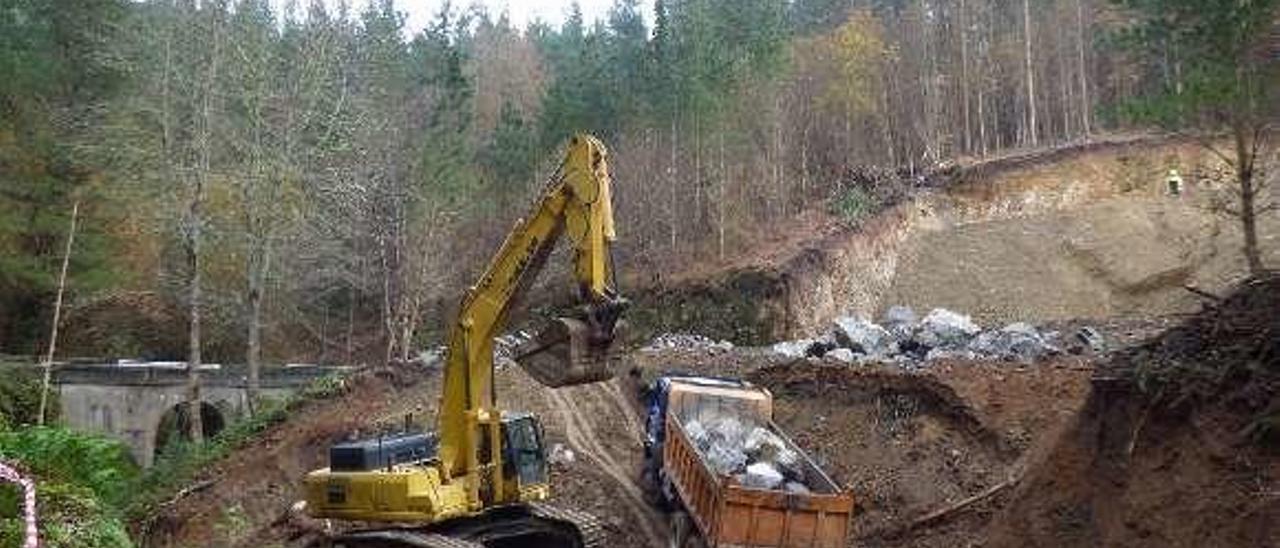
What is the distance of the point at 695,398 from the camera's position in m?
20.8

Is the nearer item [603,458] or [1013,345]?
[603,458]

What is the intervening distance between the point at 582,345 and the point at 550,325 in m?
0.45

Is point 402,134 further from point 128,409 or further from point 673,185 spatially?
point 128,409

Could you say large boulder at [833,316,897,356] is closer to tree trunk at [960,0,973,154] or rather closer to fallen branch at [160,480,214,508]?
fallen branch at [160,480,214,508]

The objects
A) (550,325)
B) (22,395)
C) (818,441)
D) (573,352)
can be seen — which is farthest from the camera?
(22,395)

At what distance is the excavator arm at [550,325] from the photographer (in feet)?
42.6

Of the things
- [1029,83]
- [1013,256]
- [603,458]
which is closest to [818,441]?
[603,458]

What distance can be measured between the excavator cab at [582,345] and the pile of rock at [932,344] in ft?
45.3

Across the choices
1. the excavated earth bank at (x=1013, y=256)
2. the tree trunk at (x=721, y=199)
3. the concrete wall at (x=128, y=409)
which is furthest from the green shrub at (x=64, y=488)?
the tree trunk at (x=721, y=199)

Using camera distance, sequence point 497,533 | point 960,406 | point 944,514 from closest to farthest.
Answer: point 497,533 < point 944,514 < point 960,406

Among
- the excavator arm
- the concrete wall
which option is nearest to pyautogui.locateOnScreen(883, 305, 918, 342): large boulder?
the excavator arm

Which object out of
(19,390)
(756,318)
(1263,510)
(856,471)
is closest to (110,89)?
(19,390)

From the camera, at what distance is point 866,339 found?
29.4 metres

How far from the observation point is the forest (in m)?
31.9
